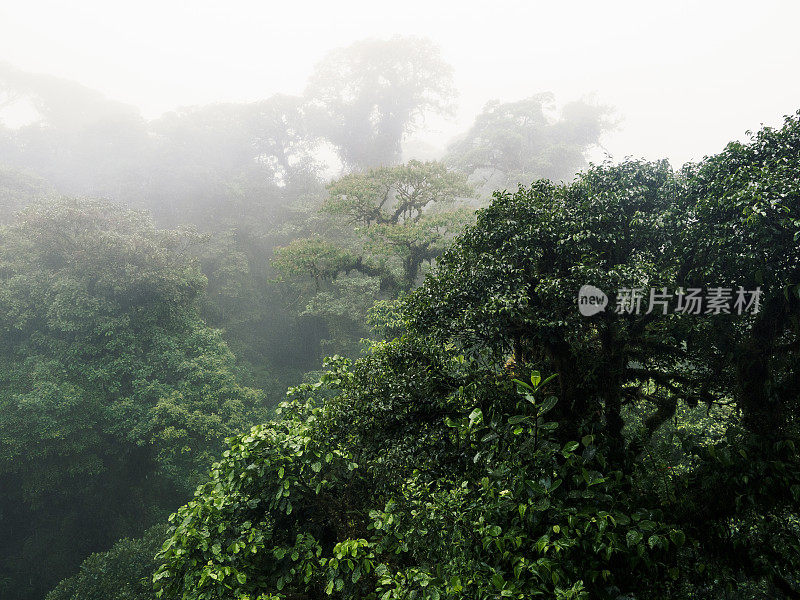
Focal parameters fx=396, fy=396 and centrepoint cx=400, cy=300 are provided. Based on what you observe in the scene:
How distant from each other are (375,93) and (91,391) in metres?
28.8

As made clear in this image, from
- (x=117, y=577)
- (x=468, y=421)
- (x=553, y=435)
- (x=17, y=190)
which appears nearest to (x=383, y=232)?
(x=553, y=435)

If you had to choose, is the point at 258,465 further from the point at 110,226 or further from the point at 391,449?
the point at 110,226

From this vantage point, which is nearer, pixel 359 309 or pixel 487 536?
pixel 487 536

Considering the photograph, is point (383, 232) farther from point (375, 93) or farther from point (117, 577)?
point (375, 93)

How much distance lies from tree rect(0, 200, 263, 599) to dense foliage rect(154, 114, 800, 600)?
8.46 metres

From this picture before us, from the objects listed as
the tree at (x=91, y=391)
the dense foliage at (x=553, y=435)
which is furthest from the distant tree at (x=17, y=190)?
the dense foliage at (x=553, y=435)

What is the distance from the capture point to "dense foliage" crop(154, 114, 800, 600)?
294cm

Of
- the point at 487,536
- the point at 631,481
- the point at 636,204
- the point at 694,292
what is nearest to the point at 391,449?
the point at 487,536

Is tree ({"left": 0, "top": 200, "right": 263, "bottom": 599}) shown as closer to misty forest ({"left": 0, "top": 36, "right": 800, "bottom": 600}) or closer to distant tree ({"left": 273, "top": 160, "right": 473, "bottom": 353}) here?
misty forest ({"left": 0, "top": 36, "right": 800, "bottom": 600})

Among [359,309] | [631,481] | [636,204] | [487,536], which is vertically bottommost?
[359,309]

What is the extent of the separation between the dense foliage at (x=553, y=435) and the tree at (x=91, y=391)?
8459mm

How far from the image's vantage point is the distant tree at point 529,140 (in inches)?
1203

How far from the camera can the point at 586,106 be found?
3303 centimetres

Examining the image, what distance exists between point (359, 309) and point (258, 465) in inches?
504
